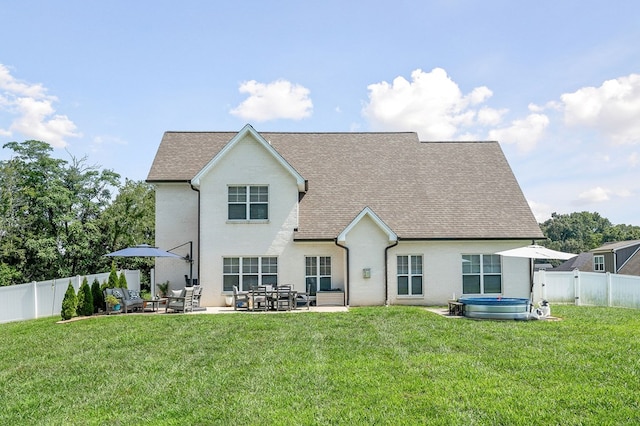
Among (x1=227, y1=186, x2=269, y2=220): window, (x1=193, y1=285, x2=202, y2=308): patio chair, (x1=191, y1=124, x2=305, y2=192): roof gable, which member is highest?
(x1=191, y1=124, x2=305, y2=192): roof gable

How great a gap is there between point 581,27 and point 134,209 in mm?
33169

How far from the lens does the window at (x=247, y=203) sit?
2164 centimetres

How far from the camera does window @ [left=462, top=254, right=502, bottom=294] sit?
2164cm

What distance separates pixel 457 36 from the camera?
16.5 meters

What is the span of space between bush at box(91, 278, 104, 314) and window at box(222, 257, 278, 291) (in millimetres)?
5014

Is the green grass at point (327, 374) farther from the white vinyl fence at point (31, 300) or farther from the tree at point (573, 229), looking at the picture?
the tree at point (573, 229)

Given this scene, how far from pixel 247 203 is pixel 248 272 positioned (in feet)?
10.3

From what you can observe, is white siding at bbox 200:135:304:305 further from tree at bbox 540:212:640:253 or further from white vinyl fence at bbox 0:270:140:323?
tree at bbox 540:212:640:253

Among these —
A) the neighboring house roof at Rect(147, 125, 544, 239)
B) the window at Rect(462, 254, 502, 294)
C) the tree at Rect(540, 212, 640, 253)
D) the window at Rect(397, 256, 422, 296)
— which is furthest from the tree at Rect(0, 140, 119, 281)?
the tree at Rect(540, 212, 640, 253)

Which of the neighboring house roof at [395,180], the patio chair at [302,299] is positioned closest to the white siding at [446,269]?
the neighboring house roof at [395,180]

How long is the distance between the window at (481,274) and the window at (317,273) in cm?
619

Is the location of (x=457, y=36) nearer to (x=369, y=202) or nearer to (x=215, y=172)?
(x=369, y=202)

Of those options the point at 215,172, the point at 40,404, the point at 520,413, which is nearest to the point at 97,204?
the point at 215,172

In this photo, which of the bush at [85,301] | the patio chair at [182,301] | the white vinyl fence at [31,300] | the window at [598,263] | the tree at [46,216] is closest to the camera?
the bush at [85,301]
